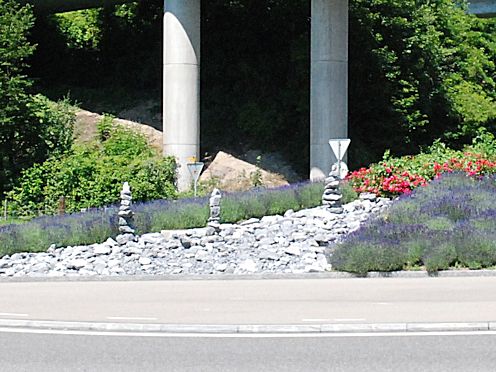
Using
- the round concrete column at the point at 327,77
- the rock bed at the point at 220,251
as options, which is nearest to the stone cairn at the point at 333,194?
the rock bed at the point at 220,251

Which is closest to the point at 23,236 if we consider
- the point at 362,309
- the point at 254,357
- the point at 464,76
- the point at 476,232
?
the point at 476,232

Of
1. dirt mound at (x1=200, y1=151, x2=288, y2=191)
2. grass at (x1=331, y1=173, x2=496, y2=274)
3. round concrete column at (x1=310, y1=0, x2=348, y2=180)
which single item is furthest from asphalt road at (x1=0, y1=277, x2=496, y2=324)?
dirt mound at (x1=200, y1=151, x2=288, y2=191)

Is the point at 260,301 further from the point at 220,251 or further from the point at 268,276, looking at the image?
the point at 220,251

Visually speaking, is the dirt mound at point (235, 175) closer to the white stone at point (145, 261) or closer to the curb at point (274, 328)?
the white stone at point (145, 261)

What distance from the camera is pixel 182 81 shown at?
3559 cm

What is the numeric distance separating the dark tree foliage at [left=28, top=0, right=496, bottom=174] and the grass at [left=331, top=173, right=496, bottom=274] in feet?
55.6

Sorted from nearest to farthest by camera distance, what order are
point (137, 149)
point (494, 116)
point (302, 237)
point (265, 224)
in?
point (302, 237) < point (265, 224) < point (137, 149) < point (494, 116)

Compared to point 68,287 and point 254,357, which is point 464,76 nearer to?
point 68,287

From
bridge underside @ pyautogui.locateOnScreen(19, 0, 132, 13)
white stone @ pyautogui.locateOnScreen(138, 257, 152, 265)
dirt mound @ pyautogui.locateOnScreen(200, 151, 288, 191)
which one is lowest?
white stone @ pyautogui.locateOnScreen(138, 257, 152, 265)

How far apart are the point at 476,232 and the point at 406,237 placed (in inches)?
48.0

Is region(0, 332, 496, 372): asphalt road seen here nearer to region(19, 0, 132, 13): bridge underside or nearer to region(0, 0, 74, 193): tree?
region(0, 0, 74, 193): tree

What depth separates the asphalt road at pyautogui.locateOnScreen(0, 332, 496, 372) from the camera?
31.4 feet

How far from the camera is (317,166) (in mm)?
33500

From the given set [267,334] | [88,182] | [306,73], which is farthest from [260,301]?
[306,73]
